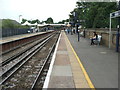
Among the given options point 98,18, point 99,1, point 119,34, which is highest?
point 99,1

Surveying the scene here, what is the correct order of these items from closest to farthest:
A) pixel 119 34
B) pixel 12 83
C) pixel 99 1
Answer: pixel 12 83 < pixel 119 34 < pixel 99 1

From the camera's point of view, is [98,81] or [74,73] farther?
[74,73]

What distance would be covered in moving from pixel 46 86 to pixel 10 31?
44216 millimetres

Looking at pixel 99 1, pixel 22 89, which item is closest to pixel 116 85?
pixel 22 89

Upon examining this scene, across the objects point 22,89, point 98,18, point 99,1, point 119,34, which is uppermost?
point 99,1

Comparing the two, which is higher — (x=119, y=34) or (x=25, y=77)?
(x=119, y=34)

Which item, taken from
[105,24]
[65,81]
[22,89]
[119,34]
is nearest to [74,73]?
[65,81]

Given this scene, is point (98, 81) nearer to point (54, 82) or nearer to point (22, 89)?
point (54, 82)

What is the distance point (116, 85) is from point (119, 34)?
917 centimetres

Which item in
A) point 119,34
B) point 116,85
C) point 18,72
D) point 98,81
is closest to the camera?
point 116,85

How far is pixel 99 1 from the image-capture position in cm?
3866

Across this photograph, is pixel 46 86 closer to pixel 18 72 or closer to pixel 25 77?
pixel 25 77

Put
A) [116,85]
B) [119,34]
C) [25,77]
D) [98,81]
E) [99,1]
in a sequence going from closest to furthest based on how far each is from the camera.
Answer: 1. [116,85]
2. [98,81]
3. [25,77]
4. [119,34]
5. [99,1]

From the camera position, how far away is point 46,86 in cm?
736
